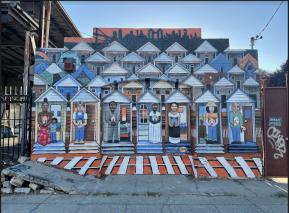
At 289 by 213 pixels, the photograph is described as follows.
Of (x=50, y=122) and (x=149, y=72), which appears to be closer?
(x=50, y=122)

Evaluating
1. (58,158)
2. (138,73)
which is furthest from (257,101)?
(58,158)

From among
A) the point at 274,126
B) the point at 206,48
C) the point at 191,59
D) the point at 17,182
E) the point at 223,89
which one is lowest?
the point at 17,182

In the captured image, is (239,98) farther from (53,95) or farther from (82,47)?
(53,95)

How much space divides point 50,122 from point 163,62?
406 centimetres

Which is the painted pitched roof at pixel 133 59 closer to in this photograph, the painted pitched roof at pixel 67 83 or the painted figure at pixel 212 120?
the painted pitched roof at pixel 67 83

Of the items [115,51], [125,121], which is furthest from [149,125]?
[115,51]

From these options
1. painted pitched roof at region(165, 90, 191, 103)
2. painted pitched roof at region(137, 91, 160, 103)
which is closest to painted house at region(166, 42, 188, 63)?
painted pitched roof at region(165, 90, 191, 103)

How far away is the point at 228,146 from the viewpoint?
958 centimetres

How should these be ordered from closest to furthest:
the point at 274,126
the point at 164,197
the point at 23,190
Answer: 1. the point at 164,197
2. the point at 23,190
3. the point at 274,126

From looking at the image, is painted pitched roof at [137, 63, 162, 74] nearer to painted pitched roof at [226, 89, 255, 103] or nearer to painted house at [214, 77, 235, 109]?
painted house at [214, 77, 235, 109]

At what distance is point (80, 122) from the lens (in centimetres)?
960

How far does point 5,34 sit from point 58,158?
7153 millimetres

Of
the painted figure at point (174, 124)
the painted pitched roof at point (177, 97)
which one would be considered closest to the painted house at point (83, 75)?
the painted pitched roof at point (177, 97)

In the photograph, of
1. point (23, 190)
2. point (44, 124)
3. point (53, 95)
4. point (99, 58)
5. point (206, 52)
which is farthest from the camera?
point (206, 52)
